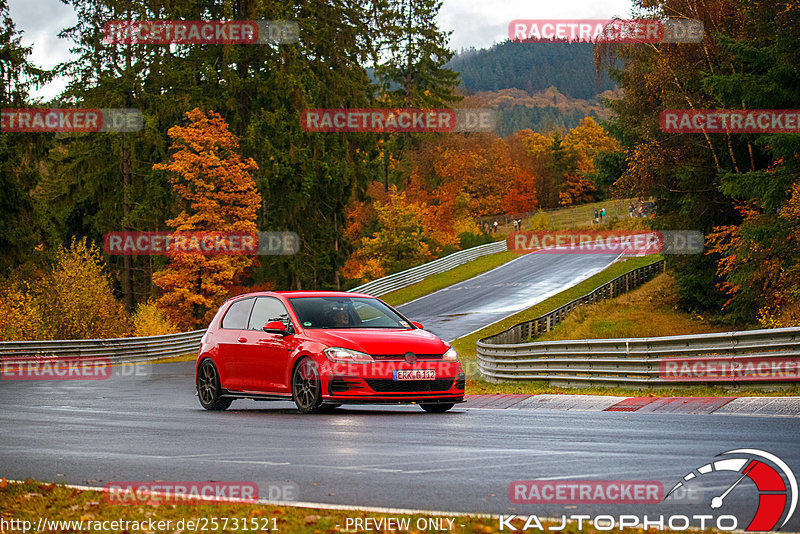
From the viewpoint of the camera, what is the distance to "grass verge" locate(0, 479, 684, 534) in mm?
6375

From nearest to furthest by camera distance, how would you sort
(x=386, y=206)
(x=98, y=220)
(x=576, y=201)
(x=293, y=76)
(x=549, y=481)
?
(x=549, y=481) → (x=293, y=76) → (x=98, y=220) → (x=386, y=206) → (x=576, y=201)

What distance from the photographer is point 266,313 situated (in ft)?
50.3

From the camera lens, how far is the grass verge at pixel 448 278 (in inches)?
2372

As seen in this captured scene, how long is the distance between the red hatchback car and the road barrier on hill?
4133 mm

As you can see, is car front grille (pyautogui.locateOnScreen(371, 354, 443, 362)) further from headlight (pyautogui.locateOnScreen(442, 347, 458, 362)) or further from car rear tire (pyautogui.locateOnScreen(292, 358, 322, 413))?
car rear tire (pyautogui.locateOnScreen(292, 358, 322, 413))

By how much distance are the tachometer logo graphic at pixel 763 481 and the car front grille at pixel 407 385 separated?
5.45m

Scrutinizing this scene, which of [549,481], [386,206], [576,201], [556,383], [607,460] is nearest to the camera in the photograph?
[549,481]

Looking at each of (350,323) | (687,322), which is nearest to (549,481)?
(350,323)

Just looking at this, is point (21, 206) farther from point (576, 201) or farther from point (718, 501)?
point (576, 201)

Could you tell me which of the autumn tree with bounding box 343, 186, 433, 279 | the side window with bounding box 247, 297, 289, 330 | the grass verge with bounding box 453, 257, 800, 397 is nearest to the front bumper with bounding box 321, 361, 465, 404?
the side window with bounding box 247, 297, 289, 330

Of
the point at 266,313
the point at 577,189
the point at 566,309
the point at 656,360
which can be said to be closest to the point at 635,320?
the point at 566,309

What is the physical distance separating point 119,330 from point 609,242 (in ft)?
159

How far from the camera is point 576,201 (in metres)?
137

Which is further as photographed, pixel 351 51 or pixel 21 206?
pixel 351 51
